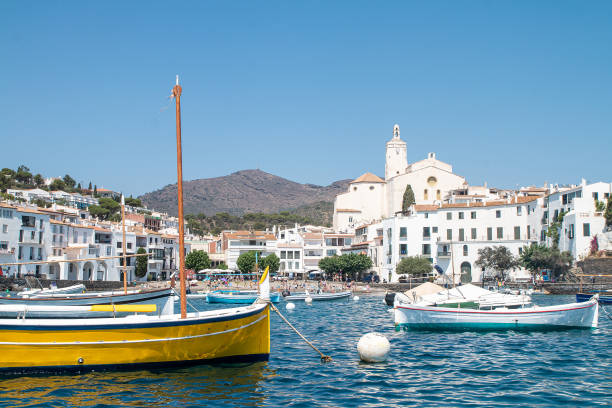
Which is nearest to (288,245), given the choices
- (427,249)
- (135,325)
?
(427,249)

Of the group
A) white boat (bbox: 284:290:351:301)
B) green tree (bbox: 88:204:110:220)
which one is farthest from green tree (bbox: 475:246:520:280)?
green tree (bbox: 88:204:110:220)

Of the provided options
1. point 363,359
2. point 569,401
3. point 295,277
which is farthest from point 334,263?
point 569,401

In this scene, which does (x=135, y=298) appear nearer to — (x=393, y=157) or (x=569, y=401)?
(x=569, y=401)

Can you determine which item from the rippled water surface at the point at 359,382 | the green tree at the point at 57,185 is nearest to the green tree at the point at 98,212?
the green tree at the point at 57,185

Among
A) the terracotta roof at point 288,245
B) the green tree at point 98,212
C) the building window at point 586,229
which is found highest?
the green tree at point 98,212

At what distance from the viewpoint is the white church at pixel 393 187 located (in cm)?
9956

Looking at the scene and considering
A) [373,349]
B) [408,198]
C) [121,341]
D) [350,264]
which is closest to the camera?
[121,341]

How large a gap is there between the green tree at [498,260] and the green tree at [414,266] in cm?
598

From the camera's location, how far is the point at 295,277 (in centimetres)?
8594

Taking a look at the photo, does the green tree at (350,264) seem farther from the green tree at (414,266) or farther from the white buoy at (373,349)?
the white buoy at (373,349)

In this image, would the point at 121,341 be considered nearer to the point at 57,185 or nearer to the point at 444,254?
the point at 444,254

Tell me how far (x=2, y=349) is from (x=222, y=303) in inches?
1530

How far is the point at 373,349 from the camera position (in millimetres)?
18078

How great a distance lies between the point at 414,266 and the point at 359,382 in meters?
54.1
